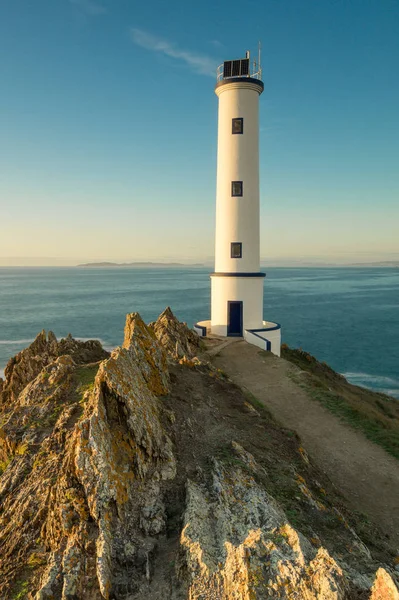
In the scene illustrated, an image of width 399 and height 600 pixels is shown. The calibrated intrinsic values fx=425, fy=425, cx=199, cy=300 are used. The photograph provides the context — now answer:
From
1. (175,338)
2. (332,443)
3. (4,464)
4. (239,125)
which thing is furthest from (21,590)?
(239,125)

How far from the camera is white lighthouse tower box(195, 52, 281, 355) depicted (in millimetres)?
27000

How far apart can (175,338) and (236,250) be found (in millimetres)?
8221

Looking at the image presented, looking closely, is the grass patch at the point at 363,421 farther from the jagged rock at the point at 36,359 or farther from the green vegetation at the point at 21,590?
the green vegetation at the point at 21,590

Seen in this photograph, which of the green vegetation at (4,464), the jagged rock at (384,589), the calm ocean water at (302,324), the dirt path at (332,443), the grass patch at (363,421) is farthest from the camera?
the calm ocean water at (302,324)

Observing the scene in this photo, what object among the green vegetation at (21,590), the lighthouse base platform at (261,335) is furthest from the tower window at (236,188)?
the green vegetation at (21,590)

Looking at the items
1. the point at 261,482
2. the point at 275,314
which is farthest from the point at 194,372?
A: the point at 275,314

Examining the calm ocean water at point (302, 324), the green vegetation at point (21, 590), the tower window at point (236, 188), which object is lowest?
the calm ocean water at point (302, 324)

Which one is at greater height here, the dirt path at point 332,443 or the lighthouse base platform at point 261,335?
the lighthouse base platform at point 261,335

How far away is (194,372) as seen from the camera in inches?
655

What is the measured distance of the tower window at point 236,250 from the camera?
2728 centimetres

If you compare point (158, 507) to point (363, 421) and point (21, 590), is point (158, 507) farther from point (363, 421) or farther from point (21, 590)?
point (363, 421)

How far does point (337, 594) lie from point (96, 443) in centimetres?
492

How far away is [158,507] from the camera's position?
8.27 meters

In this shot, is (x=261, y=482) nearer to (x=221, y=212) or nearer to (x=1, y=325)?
(x=221, y=212)
